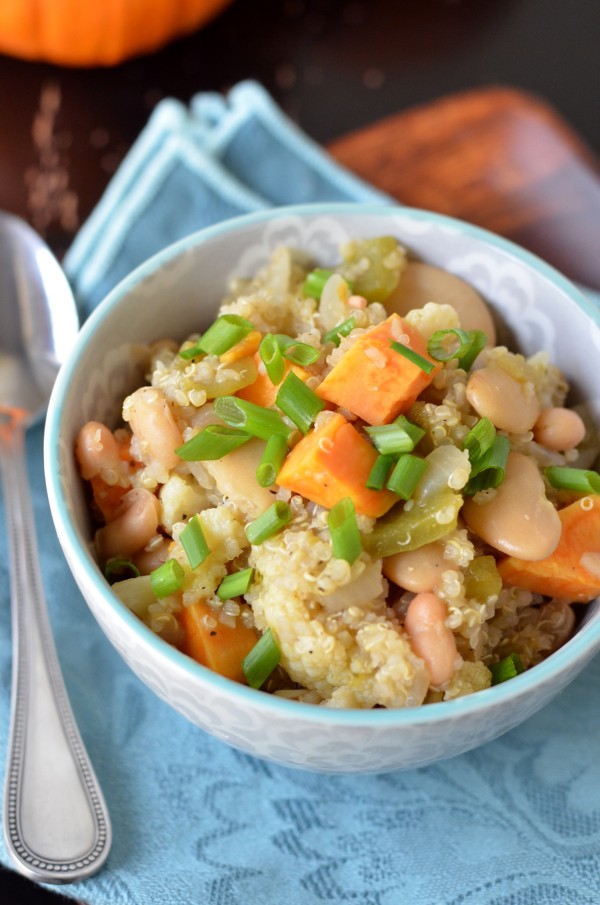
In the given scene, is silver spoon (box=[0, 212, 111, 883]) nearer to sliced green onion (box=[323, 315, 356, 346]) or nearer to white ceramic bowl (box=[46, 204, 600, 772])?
white ceramic bowl (box=[46, 204, 600, 772])

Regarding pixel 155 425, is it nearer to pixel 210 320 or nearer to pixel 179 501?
pixel 179 501

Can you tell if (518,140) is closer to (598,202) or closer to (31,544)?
(598,202)

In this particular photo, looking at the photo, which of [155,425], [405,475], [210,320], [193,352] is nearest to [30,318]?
[210,320]

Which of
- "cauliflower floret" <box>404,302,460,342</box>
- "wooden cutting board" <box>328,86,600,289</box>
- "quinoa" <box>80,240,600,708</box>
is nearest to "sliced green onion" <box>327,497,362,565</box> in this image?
"quinoa" <box>80,240,600,708</box>

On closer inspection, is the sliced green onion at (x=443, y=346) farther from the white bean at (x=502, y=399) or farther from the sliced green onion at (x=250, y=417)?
the sliced green onion at (x=250, y=417)

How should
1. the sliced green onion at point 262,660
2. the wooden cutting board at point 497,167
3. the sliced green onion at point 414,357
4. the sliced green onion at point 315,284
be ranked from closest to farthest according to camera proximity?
the sliced green onion at point 262,660
the sliced green onion at point 414,357
the sliced green onion at point 315,284
the wooden cutting board at point 497,167

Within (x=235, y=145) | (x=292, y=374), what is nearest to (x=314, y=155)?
(x=235, y=145)

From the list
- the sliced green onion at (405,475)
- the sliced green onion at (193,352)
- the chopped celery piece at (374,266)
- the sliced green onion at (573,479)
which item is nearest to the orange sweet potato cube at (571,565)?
the sliced green onion at (573,479)
